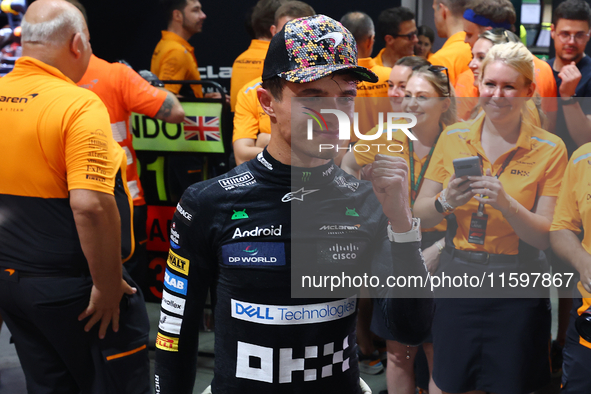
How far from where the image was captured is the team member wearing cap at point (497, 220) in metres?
2.34

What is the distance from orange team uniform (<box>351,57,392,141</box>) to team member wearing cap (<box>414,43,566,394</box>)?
51 centimetres

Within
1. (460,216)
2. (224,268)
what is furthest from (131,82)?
(224,268)

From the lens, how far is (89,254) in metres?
2.20

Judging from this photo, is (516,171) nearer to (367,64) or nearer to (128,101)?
(367,64)

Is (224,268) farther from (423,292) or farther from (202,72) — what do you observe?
(202,72)

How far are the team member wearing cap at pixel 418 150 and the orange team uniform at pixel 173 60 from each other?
7.42ft

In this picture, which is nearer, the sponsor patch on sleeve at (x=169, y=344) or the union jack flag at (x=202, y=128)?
the sponsor patch on sleeve at (x=169, y=344)

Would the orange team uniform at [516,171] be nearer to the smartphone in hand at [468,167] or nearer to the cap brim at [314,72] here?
the smartphone in hand at [468,167]

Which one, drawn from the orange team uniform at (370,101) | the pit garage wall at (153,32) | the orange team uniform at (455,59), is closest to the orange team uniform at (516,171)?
the orange team uniform at (370,101)

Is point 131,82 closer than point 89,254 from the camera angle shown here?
No

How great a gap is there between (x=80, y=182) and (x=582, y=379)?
2.01 m

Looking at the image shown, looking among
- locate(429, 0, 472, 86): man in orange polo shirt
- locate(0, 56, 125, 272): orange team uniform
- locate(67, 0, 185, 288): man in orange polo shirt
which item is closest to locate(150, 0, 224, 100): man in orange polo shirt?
locate(67, 0, 185, 288): man in orange polo shirt

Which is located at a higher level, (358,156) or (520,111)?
(520,111)

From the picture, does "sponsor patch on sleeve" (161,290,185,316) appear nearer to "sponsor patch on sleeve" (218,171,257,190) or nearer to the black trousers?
"sponsor patch on sleeve" (218,171,257,190)
